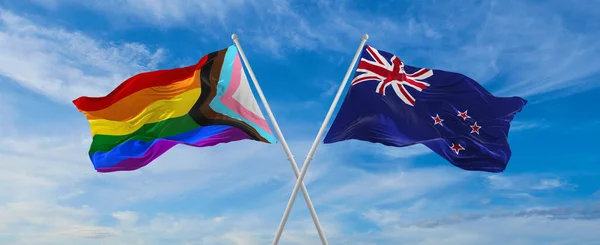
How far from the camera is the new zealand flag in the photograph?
76.1 ft

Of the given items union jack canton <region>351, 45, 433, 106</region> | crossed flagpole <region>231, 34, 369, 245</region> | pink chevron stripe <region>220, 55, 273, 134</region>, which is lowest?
crossed flagpole <region>231, 34, 369, 245</region>

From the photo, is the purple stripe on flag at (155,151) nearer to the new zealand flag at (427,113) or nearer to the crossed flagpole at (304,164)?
the crossed flagpole at (304,164)

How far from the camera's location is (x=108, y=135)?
24.5 metres

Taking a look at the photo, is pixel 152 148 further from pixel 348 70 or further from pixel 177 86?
pixel 348 70

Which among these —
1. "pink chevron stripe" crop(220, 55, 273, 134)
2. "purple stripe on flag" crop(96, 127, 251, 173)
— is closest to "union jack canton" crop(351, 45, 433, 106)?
"pink chevron stripe" crop(220, 55, 273, 134)

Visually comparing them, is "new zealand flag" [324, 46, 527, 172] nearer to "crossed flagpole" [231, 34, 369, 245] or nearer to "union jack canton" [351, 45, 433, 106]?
"union jack canton" [351, 45, 433, 106]

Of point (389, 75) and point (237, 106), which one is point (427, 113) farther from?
point (237, 106)

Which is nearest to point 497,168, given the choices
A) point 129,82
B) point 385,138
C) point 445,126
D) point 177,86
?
point 445,126

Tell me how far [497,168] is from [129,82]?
13414 mm

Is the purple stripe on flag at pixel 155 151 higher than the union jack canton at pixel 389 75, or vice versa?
the union jack canton at pixel 389 75

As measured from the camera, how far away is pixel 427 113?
24.3 metres

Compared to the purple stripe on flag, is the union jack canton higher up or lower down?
higher up

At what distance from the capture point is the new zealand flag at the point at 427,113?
76.1 ft

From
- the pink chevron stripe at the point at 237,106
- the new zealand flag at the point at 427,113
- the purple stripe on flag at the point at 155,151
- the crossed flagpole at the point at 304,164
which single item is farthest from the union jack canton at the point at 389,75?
the purple stripe on flag at the point at 155,151
